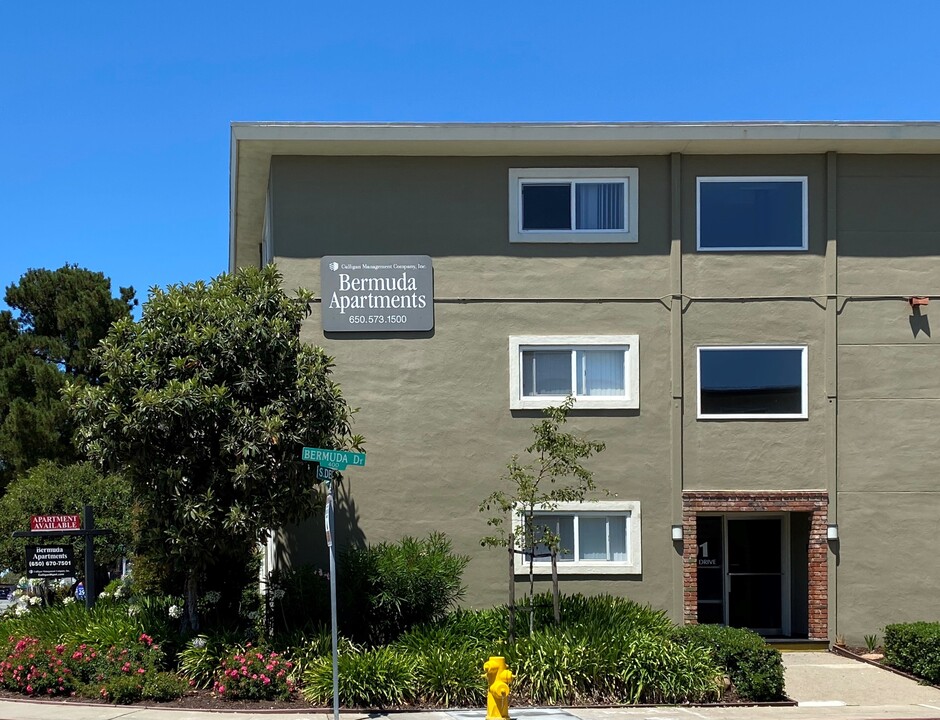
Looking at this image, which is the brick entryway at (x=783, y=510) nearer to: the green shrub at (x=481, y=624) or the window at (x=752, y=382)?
the window at (x=752, y=382)

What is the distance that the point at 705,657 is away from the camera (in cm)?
1415

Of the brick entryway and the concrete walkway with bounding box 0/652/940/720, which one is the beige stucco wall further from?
the concrete walkway with bounding box 0/652/940/720

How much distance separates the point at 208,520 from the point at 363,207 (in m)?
5.87

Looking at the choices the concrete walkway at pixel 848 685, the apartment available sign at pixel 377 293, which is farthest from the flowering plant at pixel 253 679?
the concrete walkway at pixel 848 685

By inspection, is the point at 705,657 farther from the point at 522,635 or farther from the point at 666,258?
the point at 666,258

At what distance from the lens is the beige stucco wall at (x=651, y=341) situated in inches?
678

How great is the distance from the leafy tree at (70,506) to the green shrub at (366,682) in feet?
37.1

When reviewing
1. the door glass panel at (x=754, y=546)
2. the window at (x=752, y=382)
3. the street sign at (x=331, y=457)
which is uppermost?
the window at (x=752, y=382)

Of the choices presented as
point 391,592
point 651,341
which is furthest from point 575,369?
point 391,592

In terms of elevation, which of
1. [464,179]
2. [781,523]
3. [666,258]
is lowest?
[781,523]

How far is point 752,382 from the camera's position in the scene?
17469mm

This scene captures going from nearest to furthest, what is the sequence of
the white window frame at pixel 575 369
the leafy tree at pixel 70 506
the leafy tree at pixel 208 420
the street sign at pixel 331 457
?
the street sign at pixel 331 457 → the leafy tree at pixel 208 420 → the white window frame at pixel 575 369 → the leafy tree at pixel 70 506

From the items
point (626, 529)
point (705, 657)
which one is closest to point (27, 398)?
point (626, 529)

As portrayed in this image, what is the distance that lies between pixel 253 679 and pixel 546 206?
27.9 ft
